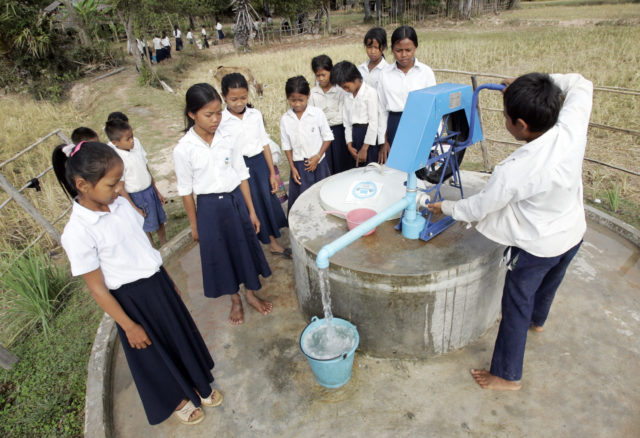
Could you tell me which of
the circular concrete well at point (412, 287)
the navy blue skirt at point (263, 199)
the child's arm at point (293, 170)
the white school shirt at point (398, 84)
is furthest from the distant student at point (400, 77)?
the circular concrete well at point (412, 287)

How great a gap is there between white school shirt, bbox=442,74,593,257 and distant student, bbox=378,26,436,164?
1566 mm

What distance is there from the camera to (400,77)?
11.4ft

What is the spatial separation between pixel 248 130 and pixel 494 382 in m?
2.57

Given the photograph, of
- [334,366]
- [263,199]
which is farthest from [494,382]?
[263,199]

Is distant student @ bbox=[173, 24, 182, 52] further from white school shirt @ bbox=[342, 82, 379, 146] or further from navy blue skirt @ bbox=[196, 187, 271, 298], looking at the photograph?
navy blue skirt @ bbox=[196, 187, 271, 298]

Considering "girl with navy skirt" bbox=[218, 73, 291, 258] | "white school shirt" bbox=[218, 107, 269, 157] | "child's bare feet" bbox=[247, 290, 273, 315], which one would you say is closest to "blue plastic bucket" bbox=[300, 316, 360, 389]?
"child's bare feet" bbox=[247, 290, 273, 315]

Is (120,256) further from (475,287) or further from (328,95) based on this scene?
(328,95)

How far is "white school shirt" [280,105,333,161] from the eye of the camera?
→ 3.40m

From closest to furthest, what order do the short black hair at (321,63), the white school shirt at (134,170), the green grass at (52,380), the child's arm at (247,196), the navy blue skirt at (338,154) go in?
1. the green grass at (52,380)
2. the child's arm at (247,196)
3. the white school shirt at (134,170)
4. the short black hair at (321,63)
5. the navy blue skirt at (338,154)

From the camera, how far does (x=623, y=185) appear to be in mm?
4168

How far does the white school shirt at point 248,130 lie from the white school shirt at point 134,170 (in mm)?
983

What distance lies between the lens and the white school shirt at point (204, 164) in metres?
2.38

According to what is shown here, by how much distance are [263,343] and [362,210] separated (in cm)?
120

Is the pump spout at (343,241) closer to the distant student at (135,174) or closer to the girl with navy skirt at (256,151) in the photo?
the girl with navy skirt at (256,151)
